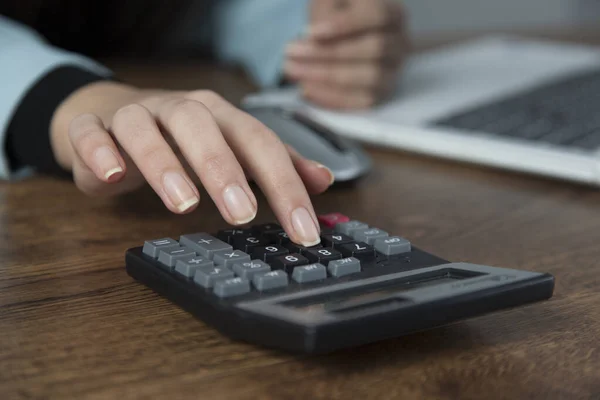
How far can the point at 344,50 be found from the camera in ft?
3.12

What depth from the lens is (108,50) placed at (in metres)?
1.40

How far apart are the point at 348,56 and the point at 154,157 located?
55cm

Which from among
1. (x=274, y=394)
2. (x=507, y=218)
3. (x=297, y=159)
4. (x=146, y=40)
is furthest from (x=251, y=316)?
(x=146, y=40)

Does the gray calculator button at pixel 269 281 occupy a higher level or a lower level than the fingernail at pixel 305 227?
lower

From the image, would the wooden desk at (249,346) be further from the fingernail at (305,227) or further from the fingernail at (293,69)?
the fingernail at (293,69)

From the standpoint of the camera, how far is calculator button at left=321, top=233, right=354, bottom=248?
41cm

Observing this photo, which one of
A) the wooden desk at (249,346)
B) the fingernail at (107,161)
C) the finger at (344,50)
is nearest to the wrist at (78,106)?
the wooden desk at (249,346)

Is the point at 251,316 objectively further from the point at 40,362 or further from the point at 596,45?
the point at 596,45

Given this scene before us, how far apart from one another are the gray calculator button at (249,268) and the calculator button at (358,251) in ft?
0.17

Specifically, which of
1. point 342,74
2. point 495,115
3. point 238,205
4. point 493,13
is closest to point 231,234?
point 238,205

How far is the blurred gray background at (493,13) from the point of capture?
2.79 meters

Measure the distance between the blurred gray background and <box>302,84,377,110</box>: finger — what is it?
6.10 ft

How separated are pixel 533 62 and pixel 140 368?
94 cm

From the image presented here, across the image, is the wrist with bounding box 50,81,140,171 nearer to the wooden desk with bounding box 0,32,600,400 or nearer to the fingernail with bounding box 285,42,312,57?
the wooden desk with bounding box 0,32,600,400
